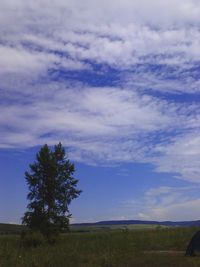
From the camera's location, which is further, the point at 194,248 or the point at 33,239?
the point at 33,239

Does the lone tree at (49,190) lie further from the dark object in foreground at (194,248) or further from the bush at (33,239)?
the dark object in foreground at (194,248)

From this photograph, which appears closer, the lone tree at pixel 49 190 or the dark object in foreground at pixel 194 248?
the dark object in foreground at pixel 194 248

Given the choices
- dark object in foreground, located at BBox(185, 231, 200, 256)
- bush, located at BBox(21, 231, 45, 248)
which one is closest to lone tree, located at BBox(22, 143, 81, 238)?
bush, located at BBox(21, 231, 45, 248)

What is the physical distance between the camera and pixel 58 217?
5500 centimetres

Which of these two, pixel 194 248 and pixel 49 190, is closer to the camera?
pixel 194 248

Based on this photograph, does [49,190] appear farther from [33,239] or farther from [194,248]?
[194,248]

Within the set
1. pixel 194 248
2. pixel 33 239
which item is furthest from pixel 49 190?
pixel 194 248

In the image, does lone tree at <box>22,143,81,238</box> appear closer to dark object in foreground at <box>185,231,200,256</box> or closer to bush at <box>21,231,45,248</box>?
bush at <box>21,231,45,248</box>

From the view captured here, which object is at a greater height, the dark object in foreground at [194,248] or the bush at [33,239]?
the bush at [33,239]

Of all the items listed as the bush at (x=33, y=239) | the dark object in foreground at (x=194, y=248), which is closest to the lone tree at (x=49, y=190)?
the bush at (x=33, y=239)

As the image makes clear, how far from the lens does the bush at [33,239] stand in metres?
46.9

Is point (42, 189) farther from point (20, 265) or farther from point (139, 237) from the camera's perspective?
point (20, 265)

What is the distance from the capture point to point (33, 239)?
47.8 m

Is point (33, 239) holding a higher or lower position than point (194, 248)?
higher
